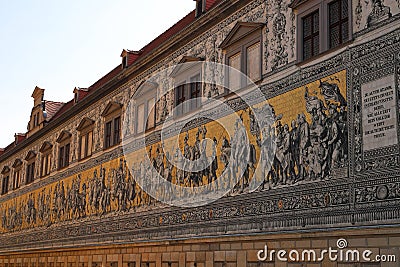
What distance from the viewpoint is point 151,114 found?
16906 mm

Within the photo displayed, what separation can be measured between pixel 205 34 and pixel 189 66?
954 millimetres

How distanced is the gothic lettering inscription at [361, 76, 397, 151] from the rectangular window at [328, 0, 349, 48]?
3.83 feet

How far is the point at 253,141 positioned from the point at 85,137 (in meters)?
10.6

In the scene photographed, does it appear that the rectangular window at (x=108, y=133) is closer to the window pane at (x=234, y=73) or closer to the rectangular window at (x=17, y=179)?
the window pane at (x=234, y=73)

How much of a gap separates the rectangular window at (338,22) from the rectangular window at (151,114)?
23.3 ft

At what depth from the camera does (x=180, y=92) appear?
Result: 15.5 metres

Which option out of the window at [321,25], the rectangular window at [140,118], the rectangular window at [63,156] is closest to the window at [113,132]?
the rectangular window at [140,118]

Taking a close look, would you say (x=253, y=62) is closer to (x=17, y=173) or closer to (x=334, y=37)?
(x=334, y=37)

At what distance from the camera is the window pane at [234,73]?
13078 millimetres

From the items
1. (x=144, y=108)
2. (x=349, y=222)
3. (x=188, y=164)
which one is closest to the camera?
(x=349, y=222)

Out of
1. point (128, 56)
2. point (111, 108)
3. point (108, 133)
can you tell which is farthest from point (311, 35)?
point (108, 133)

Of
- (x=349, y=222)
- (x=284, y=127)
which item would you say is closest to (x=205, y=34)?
(x=284, y=127)

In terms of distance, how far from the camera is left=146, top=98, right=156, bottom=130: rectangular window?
16.7m

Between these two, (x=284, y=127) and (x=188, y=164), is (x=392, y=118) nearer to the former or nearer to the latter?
(x=284, y=127)
